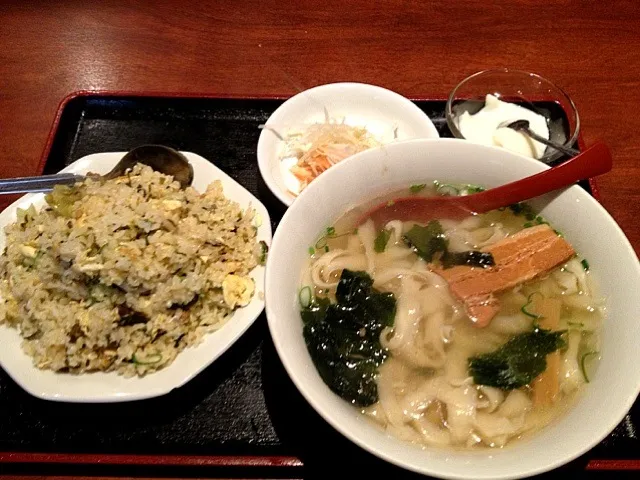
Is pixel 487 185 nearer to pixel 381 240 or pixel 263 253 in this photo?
pixel 381 240

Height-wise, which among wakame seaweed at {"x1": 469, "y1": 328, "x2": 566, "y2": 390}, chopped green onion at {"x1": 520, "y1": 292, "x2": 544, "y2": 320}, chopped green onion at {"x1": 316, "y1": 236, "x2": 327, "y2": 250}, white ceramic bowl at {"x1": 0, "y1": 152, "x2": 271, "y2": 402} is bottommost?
white ceramic bowl at {"x1": 0, "y1": 152, "x2": 271, "y2": 402}

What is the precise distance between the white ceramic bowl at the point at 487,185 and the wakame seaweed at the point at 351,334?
0.04 m

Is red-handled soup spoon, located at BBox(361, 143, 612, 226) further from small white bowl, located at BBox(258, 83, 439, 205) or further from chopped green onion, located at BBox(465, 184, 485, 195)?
small white bowl, located at BBox(258, 83, 439, 205)

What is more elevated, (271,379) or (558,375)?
(558,375)

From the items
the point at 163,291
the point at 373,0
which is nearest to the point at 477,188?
the point at 163,291

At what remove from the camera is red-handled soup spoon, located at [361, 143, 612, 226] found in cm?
146

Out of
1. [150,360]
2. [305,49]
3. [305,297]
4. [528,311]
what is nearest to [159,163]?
[150,360]

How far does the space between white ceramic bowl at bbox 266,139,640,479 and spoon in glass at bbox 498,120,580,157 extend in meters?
0.56

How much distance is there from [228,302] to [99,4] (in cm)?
200

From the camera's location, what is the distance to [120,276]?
5.33 ft

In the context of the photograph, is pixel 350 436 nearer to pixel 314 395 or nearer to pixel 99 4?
pixel 314 395

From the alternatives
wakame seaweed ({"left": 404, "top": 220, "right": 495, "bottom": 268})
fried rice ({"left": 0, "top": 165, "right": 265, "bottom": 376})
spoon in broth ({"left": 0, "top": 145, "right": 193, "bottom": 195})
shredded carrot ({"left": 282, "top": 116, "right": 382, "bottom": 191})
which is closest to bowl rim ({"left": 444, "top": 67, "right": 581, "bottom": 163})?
shredded carrot ({"left": 282, "top": 116, "right": 382, "bottom": 191})

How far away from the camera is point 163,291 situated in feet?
5.41

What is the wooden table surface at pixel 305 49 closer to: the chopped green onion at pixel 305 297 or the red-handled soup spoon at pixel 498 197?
the red-handled soup spoon at pixel 498 197
